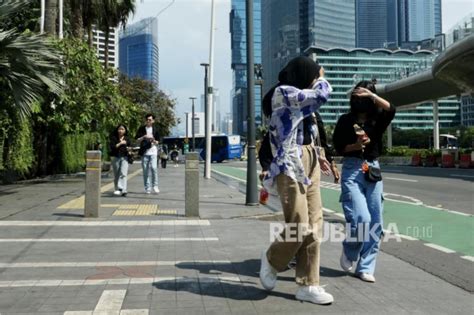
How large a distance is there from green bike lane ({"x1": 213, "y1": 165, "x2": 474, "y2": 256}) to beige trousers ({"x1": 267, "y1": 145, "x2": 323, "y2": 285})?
3.08m

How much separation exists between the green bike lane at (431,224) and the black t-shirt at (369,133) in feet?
7.49

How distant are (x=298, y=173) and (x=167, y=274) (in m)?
1.94

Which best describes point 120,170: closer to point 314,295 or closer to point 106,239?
point 106,239

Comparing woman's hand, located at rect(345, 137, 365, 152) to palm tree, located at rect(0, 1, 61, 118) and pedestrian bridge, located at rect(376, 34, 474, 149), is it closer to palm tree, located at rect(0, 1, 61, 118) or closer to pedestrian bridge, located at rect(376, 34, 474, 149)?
palm tree, located at rect(0, 1, 61, 118)

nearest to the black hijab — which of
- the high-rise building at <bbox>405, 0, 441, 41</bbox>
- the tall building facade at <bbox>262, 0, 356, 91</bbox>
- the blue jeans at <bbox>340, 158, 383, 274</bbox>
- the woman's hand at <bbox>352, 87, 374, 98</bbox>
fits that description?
the woman's hand at <bbox>352, 87, 374, 98</bbox>

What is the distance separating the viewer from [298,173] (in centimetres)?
454

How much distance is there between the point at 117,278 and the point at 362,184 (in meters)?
2.65

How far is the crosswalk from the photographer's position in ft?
16.7

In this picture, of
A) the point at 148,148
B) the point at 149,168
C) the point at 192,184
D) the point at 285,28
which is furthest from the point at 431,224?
the point at 285,28

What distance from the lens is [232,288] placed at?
16.6 feet

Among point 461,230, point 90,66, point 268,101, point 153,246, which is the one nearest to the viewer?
point 268,101

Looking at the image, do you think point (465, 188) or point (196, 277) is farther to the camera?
point (465, 188)

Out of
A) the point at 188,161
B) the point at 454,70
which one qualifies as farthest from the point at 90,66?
the point at 454,70

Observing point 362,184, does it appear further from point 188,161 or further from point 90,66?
point 90,66
